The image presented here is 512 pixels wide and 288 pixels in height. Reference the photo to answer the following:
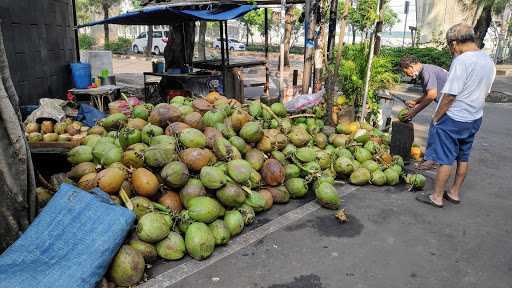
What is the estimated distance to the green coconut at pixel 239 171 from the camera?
4.07 metres

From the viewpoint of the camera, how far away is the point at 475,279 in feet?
10.9

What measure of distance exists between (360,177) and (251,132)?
167 centimetres

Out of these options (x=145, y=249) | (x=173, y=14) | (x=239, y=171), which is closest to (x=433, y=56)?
(x=173, y=14)

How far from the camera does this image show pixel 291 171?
4.86 m

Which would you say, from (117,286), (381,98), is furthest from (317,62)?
(117,286)

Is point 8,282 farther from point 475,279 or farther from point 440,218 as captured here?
point 440,218

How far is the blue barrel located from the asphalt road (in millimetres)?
6978

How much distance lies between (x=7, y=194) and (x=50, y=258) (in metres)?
0.66

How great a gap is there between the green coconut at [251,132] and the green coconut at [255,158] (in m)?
0.15

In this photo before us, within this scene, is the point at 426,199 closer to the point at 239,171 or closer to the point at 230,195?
the point at 239,171

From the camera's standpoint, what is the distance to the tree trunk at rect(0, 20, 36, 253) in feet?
10.2

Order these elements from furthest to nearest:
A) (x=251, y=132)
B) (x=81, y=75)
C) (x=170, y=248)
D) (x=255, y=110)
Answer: (x=81, y=75), (x=255, y=110), (x=251, y=132), (x=170, y=248)

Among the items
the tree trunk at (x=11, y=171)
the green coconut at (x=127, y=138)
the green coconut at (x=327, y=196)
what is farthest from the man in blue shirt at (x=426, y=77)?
the tree trunk at (x=11, y=171)

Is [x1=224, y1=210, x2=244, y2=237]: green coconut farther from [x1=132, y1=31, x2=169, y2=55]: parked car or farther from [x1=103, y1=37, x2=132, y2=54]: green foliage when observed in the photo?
[x1=103, y1=37, x2=132, y2=54]: green foliage
